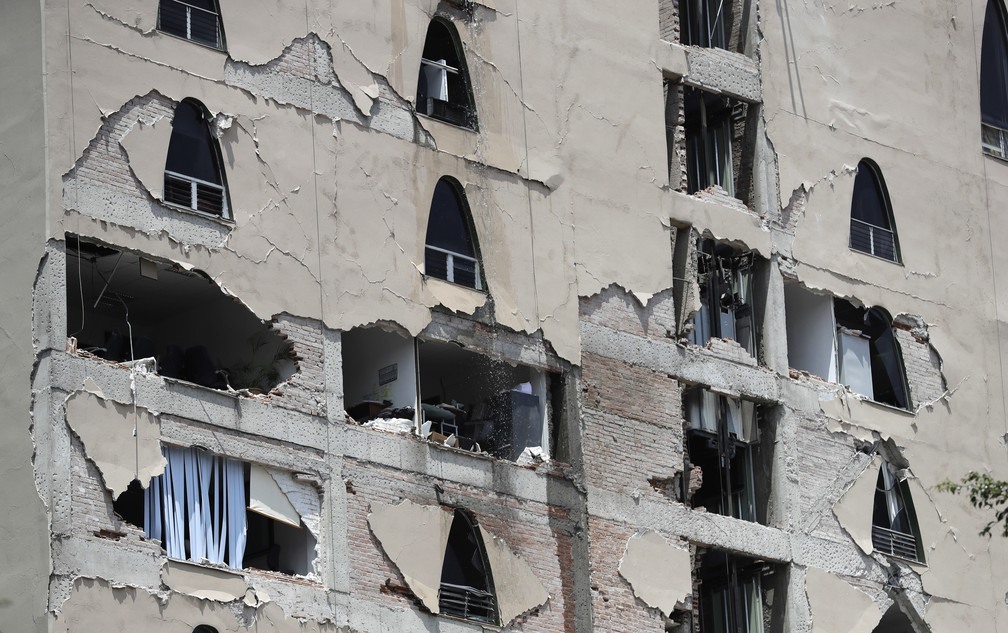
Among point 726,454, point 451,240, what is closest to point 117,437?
point 451,240

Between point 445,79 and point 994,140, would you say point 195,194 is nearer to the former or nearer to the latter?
point 445,79

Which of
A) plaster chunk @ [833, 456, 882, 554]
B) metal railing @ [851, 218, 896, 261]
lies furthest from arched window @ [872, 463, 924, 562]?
metal railing @ [851, 218, 896, 261]

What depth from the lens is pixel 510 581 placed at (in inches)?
1415

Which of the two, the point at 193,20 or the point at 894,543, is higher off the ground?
the point at 193,20

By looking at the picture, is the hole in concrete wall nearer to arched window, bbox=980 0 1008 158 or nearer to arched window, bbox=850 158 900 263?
arched window, bbox=850 158 900 263

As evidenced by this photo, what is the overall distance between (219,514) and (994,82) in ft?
67.9

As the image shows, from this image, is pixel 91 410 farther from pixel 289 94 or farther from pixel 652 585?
pixel 652 585

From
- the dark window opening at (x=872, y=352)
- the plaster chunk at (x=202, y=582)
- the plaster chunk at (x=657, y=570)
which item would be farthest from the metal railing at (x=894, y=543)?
the plaster chunk at (x=202, y=582)

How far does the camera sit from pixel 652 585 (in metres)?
37.8

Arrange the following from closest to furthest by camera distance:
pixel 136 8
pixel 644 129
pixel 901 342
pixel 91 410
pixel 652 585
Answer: pixel 91 410
pixel 136 8
pixel 652 585
pixel 644 129
pixel 901 342

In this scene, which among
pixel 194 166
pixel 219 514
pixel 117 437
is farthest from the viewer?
pixel 194 166

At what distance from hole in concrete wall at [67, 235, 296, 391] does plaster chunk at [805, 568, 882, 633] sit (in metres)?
10.7

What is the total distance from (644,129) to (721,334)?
3.91 meters

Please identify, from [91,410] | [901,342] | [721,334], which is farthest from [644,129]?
[91,410]
